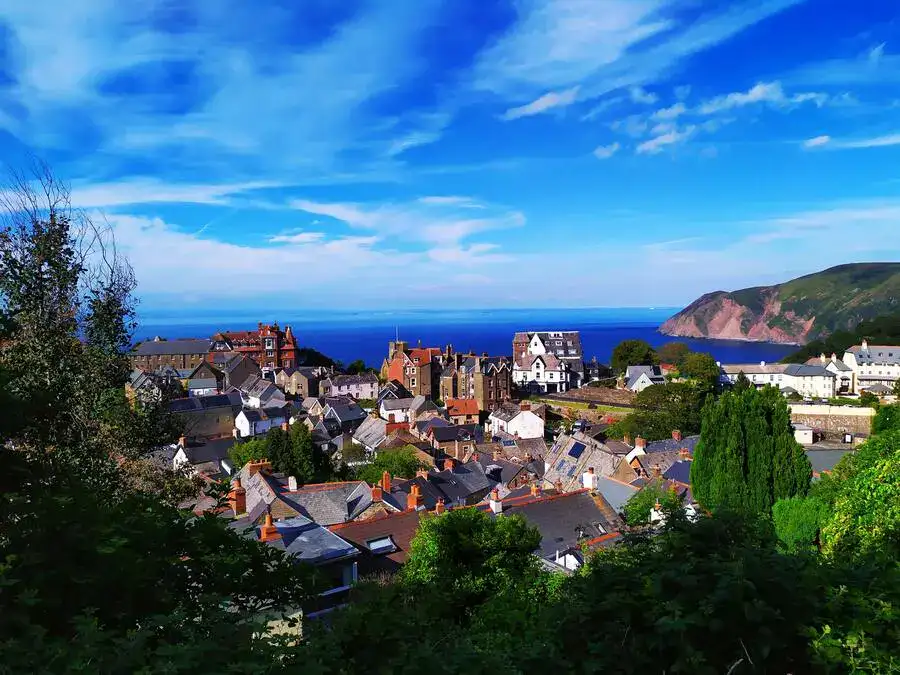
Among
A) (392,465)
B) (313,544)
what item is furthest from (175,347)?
(313,544)

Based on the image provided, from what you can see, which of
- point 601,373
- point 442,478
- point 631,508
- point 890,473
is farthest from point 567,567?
point 601,373

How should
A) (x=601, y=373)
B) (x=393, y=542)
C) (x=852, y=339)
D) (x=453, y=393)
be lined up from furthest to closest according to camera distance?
(x=852, y=339)
(x=601, y=373)
(x=453, y=393)
(x=393, y=542)

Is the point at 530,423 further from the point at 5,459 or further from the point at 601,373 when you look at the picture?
the point at 5,459

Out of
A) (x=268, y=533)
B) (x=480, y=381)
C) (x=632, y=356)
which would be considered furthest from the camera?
(x=632, y=356)

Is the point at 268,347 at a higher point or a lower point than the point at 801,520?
higher

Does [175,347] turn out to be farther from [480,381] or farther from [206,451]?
[206,451]

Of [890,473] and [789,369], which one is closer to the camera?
[890,473]
